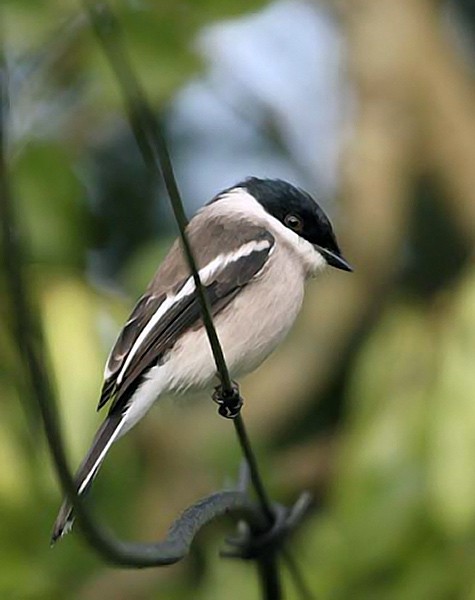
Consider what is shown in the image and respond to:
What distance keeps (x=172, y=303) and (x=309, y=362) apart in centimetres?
129

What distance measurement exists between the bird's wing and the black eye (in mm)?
47

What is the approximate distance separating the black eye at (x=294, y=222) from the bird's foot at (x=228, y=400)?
0.40 meters

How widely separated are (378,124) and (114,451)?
5.04 feet

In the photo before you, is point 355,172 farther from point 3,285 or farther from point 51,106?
point 3,285

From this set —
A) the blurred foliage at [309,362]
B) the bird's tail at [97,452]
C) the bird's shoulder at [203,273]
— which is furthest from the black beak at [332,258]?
the bird's tail at [97,452]

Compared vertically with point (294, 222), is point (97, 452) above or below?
below

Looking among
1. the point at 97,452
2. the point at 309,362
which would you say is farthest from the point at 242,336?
the point at 309,362

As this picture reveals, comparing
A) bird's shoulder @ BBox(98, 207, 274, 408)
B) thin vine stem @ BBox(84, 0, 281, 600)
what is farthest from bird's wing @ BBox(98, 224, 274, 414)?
thin vine stem @ BBox(84, 0, 281, 600)

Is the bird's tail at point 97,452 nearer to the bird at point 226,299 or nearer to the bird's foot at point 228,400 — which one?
the bird at point 226,299

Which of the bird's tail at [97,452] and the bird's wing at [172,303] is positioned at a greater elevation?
the bird's wing at [172,303]

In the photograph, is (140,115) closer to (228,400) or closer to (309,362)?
(228,400)

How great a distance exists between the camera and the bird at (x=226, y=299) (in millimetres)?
2396

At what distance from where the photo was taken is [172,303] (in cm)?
251

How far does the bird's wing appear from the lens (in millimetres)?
2375
